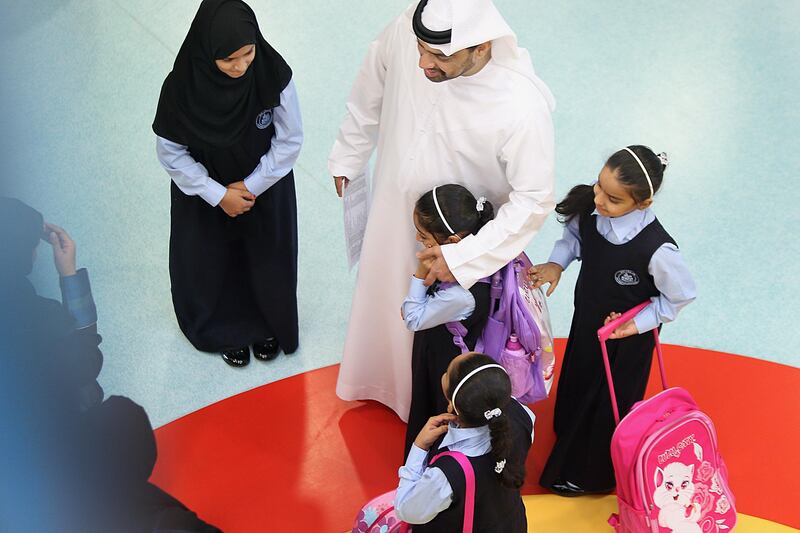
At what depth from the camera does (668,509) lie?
99.0 inches

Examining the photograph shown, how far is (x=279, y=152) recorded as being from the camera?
2.94 m

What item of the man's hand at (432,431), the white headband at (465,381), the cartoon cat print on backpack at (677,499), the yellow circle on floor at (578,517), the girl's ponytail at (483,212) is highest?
the girl's ponytail at (483,212)

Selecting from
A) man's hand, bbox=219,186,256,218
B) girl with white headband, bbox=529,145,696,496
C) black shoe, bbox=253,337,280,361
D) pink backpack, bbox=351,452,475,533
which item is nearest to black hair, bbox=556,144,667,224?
girl with white headband, bbox=529,145,696,496

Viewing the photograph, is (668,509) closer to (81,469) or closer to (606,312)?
(606,312)

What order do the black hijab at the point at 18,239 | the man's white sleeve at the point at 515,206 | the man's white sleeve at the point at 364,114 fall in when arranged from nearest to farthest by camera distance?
the black hijab at the point at 18,239 < the man's white sleeve at the point at 515,206 < the man's white sleeve at the point at 364,114

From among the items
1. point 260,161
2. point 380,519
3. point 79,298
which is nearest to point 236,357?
point 260,161

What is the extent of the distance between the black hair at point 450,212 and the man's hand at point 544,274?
12.9 inches

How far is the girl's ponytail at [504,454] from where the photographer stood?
2.02m

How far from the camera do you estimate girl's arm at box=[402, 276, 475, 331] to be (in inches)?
97.3

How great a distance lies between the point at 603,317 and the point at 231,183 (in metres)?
1.26

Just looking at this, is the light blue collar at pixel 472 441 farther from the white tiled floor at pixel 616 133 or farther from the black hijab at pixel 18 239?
the black hijab at pixel 18 239

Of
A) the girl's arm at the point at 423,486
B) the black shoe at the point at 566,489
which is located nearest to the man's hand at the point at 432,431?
the girl's arm at the point at 423,486

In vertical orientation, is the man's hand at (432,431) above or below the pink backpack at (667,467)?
above

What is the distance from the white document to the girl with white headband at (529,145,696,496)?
0.66 m
